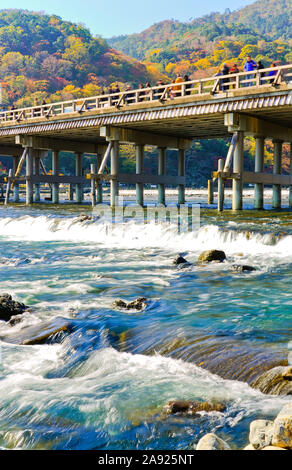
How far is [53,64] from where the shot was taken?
111938 mm

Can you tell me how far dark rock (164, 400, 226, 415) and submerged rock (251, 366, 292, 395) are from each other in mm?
587

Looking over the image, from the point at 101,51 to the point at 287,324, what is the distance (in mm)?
122132

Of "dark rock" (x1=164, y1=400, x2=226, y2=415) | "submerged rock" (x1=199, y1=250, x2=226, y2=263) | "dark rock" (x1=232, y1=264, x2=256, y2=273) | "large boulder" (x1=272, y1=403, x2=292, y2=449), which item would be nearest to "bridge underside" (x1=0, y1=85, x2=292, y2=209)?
"submerged rock" (x1=199, y1=250, x2=226, y2=263)

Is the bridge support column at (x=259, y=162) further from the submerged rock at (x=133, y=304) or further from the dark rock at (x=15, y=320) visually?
the dark rock at (x=15, y=320)

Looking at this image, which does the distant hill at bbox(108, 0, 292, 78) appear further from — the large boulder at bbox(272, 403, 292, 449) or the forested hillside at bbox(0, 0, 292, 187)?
the large boulder at bbox(272, 403, 292, 449)

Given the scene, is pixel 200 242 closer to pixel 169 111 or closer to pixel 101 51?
pixel 169 111

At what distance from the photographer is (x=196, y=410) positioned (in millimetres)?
5379

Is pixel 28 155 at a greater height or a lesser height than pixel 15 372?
greater

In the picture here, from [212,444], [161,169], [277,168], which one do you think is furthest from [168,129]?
[212,444]

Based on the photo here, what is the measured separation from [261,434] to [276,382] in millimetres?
1442

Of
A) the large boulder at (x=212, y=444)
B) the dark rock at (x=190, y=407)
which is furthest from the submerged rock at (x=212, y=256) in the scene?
the large boulder at (x=212, y=444)

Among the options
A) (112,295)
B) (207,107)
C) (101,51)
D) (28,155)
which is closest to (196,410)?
(112,295)

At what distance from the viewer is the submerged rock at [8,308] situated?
8781 mm

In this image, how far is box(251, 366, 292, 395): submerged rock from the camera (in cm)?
559
